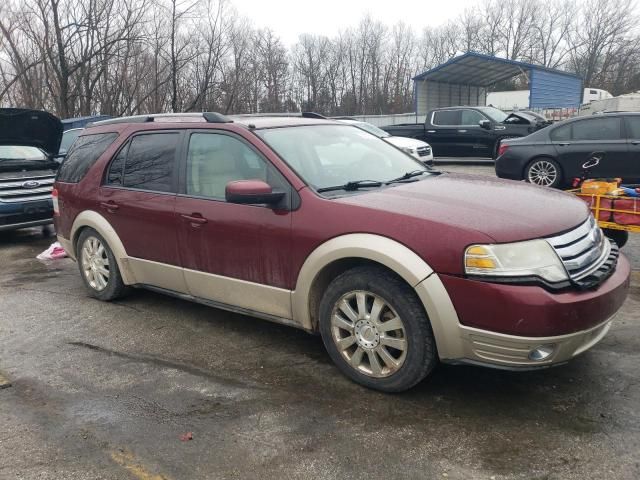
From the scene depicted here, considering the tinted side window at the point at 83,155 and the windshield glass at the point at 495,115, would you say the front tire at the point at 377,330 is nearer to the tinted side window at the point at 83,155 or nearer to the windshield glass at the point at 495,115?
the tinted side window at the point at 83,155

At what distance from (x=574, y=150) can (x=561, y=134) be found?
40cm

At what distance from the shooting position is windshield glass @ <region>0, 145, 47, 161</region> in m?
8.84

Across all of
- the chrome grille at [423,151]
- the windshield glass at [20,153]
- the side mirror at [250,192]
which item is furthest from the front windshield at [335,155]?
the chrome grille at [423,151]

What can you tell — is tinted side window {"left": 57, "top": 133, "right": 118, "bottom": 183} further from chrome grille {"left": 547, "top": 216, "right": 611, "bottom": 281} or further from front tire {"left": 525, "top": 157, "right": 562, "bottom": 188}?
front tire {"left": 525, "top": 157, "right": 562, "bottom": 188}

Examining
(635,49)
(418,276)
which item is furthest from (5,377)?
(635,49)

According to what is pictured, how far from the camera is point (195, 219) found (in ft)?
13.1

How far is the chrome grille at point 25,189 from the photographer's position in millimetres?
7945

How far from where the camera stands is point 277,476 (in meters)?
2.53

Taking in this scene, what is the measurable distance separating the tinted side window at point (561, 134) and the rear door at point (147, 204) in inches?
306

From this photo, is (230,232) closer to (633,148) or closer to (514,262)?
(514,262)

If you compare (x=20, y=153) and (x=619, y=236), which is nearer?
(x=619, y=236)

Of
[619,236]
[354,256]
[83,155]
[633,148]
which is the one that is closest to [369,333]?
[354,256]

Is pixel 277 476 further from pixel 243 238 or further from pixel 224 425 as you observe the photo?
pixel 243 238

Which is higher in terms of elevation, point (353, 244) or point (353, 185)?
point (353, 185)
